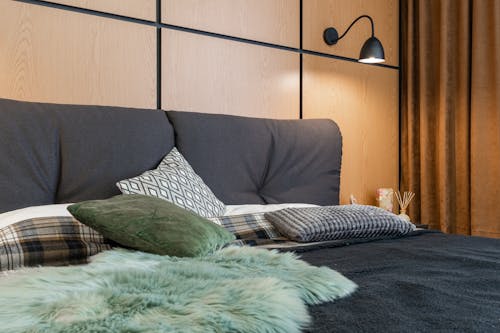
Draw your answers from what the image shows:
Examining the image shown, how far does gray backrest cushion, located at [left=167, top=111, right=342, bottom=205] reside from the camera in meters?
2.34

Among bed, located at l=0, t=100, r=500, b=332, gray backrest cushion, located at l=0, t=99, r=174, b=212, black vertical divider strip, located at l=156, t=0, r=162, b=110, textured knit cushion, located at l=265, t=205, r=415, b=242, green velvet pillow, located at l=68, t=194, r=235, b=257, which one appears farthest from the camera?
black vertical divider strip, located at l=156, t=0, r=162, b=110

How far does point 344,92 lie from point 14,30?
78.5 inches

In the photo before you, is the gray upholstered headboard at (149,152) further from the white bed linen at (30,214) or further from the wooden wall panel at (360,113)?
the wooden wall panel at (360,113)

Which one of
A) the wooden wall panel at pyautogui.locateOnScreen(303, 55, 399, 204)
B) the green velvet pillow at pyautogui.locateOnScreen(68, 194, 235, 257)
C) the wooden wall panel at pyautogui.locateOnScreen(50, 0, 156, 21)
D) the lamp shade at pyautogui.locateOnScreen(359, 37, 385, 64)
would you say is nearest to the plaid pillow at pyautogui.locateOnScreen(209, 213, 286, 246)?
the green velvet pillow at pyautogui.locateOnScreen(68, 194, 235, 257)

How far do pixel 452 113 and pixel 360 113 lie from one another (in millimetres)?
601

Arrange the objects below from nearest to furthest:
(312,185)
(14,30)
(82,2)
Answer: (14,30) < (82,2) < (312,185)

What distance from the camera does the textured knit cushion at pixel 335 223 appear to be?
5.84 ft

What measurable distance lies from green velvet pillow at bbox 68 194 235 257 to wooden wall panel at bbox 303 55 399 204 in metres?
1.80

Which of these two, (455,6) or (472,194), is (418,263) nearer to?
(472,194)

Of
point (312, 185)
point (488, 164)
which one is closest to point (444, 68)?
point (488, 164)

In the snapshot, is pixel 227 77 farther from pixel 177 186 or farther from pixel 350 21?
pixel 350 21

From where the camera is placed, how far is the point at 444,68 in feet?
11.0

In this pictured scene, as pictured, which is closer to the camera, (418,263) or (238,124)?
(418,263)

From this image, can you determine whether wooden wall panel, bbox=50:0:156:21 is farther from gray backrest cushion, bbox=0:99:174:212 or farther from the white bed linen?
the white bed linen
